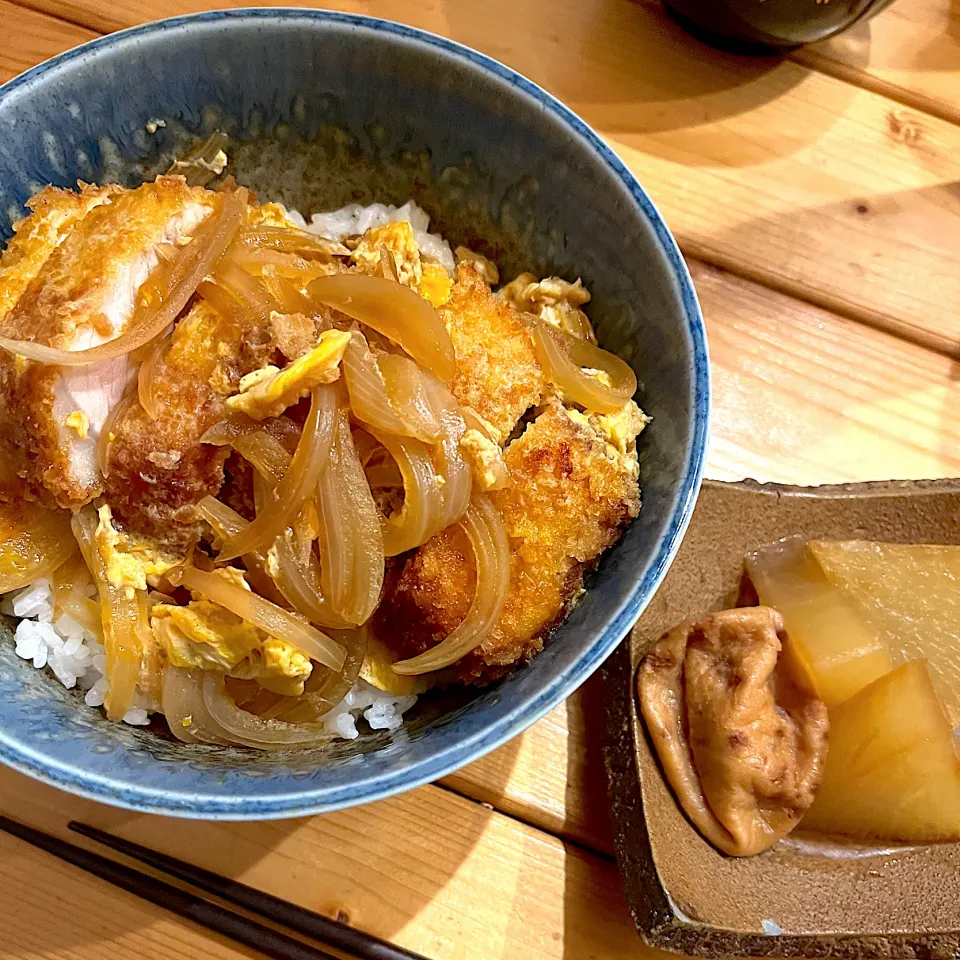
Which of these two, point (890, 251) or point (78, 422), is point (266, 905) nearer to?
point (78, 422)

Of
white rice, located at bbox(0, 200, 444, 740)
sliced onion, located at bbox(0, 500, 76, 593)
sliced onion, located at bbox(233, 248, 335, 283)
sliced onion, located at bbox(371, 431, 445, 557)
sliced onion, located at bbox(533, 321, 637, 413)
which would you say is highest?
sliced onion, located at bbox(233, 248, 335, 283)

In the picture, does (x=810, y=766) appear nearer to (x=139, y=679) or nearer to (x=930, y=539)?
(x=930, y=539)

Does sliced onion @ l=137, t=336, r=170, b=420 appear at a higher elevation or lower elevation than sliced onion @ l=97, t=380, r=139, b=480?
higher

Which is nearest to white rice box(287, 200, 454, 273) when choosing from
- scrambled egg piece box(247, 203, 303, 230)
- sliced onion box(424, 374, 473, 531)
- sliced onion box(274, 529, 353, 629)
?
scrambled egg piece box(247, 203, 303, 230)

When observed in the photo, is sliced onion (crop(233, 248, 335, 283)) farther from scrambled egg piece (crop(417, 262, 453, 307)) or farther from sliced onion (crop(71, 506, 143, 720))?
sliced onion (crop(71, 506, 143, 720))

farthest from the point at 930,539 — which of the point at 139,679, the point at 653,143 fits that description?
the point at 139,679

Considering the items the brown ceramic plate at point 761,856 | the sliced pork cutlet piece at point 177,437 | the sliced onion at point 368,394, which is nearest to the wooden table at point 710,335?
the brown ceramic plate at point 761,856

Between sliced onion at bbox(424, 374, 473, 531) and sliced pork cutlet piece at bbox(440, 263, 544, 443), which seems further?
sliced pork cutlet piece at bbox(440, 263, 544, 443)
